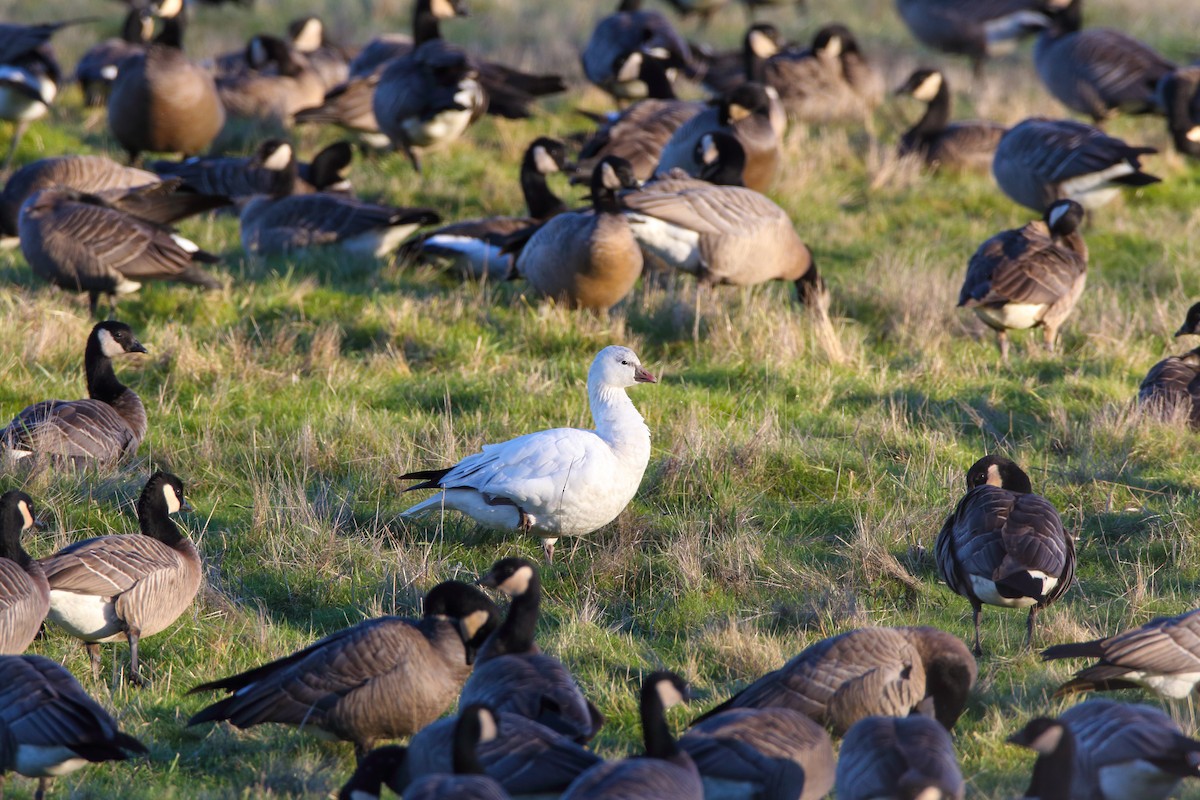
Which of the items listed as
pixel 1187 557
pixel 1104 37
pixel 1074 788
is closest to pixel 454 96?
pixel 1104 37

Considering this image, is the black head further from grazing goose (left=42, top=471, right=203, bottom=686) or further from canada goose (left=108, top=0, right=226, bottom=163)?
canada goose (left=108, top=0, right=226, bottom=163)

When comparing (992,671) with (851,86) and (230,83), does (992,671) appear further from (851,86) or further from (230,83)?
(230,83)

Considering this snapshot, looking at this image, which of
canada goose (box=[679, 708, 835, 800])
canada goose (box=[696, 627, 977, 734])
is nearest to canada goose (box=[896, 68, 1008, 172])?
canada goose (box=[696, 627, 977, 734])

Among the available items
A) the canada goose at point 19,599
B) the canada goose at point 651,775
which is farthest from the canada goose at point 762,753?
the canada goose at point 19,599

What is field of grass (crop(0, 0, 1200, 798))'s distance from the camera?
6207mm

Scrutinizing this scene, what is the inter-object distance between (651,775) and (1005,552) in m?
2.54

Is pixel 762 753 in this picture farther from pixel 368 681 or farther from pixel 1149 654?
pixel 1149 654

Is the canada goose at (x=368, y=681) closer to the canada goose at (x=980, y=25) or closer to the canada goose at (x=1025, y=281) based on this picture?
the canada goose at (x=1025, y=281)

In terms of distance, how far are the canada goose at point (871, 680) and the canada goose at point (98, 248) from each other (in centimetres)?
642

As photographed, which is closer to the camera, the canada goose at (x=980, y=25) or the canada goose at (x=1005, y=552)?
the canada goose at (x=1005, y=552)

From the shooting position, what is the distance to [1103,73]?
588 inches

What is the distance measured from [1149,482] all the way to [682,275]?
4.83m

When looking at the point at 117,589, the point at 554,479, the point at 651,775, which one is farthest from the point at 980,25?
the point at 651,775

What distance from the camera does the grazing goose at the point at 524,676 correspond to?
5039 mm
